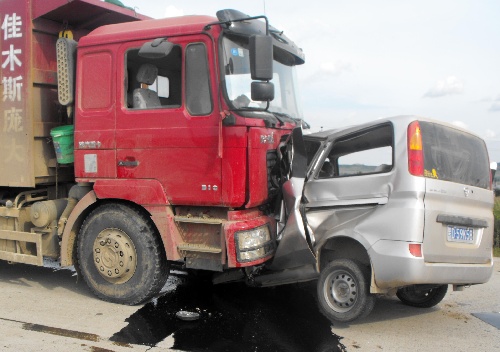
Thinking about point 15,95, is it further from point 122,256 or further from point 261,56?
point 261,56

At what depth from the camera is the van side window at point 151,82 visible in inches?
203

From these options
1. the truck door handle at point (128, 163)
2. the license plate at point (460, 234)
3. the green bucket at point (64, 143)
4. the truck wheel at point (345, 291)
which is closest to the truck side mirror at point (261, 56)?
the truck door handle at point (128, 163)

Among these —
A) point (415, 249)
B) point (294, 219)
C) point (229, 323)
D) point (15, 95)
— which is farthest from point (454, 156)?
point (15, 95)

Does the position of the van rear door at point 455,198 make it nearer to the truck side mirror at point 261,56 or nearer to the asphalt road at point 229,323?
the asphalt road at point 229,323

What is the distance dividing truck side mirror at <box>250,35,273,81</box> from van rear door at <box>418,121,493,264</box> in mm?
1477

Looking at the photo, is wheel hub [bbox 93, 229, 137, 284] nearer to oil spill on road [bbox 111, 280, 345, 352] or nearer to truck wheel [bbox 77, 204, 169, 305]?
truck wheel [bbox 77, 204, 169, 305]

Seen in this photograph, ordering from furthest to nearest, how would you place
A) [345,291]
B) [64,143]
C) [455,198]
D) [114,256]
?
[64,143] → [114,256] → [345,291] → [455,198]

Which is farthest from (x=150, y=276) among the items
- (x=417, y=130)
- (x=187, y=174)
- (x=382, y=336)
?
(x=417, y=130)

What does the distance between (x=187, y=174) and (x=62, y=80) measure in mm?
1860

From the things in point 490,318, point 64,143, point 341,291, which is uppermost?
point 64,143

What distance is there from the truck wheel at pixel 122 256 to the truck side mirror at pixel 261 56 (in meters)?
1.96

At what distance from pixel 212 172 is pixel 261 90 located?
913 millimetres

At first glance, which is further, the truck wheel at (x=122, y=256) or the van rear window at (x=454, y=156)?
the truck wheel at (x=122, y=256)

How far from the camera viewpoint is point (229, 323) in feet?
16.3
